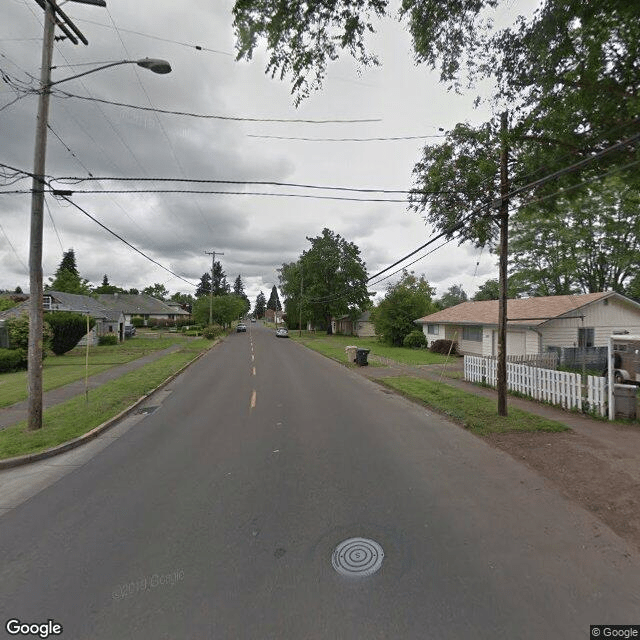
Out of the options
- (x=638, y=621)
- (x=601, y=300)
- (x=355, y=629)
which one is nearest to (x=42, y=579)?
(x=355, y=629)

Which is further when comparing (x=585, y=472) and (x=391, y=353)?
(x=391, y=353)

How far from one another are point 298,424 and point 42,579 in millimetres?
5388

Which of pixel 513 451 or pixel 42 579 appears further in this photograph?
pixel 513 451

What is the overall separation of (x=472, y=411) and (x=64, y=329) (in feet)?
87.0

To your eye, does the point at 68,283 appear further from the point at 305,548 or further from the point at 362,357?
the point at 305,548

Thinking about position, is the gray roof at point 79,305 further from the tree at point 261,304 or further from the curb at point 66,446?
the tree at point 261,304

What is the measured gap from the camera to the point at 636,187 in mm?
7180

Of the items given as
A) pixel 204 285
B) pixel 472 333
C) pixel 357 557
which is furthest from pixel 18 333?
pixel 204 285

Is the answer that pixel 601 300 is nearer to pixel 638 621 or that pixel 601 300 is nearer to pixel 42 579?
pixel 638 621

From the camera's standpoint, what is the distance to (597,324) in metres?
19.1

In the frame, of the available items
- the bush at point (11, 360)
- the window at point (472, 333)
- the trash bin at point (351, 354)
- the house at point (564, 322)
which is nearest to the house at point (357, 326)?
the window at point (472, 333)

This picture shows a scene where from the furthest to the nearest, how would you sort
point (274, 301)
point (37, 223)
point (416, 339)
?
point (274, 301), point (416, 339), point (37, 223)

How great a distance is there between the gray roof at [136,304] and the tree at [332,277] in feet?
103

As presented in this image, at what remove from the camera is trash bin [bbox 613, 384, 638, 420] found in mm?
8484
